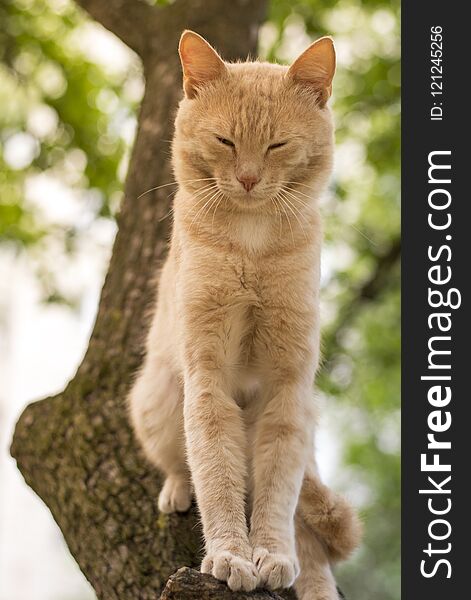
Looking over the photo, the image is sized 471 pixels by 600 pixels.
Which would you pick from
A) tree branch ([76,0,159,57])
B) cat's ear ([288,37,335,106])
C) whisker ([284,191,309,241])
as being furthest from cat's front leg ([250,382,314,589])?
tree branch ([76,0,159,57])

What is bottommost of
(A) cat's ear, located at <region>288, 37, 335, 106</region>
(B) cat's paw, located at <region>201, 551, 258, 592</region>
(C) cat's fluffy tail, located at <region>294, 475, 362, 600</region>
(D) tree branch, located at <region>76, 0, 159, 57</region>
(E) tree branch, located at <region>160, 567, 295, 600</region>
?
(E) tree branch, located at <region>160, 567, 295, 600</region>

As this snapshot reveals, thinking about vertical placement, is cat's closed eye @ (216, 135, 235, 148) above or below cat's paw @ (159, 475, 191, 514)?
above

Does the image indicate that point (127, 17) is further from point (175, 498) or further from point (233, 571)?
point (233, 571)

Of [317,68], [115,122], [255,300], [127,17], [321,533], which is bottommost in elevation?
[321,533]

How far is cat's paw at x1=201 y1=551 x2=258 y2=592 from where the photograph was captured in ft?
7.39

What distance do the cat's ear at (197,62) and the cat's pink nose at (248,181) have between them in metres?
0.43

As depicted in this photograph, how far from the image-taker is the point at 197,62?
2.73 metres

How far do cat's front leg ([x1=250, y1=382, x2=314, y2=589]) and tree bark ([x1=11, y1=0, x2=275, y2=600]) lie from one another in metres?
0.11

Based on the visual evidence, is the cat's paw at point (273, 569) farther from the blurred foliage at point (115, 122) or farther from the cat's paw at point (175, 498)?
the blurred foliage at point (115, 122)

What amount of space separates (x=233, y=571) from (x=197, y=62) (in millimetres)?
1569

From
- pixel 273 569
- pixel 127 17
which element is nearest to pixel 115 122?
pixel 127 17

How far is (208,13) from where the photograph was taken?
4.12m

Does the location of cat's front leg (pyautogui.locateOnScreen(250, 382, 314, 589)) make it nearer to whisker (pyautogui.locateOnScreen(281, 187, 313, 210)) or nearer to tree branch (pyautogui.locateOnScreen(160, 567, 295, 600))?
tree branch (pyautogui.locateOnScreen(160, 567, 295, 600))

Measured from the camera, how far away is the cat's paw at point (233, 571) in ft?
7.39
